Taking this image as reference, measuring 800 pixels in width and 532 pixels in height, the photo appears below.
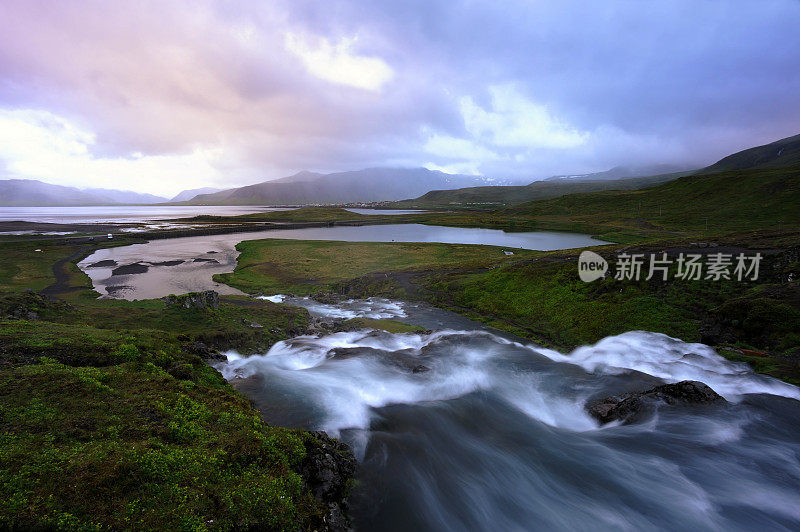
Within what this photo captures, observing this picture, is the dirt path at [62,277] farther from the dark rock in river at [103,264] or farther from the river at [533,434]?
the river at [533,434]

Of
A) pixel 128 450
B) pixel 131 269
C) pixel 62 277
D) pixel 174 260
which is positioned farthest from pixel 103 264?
pixel 128 450

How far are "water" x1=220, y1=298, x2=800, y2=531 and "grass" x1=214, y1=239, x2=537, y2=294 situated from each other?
27.1 metres

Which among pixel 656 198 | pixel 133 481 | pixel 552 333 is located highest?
pixel 656 198

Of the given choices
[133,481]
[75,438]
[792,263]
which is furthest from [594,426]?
[792,263]

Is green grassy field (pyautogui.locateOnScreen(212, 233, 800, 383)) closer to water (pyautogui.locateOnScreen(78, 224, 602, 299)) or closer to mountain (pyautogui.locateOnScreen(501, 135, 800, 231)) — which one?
water (pyautogui.locateOnScreen(78, 224, 602, 299))

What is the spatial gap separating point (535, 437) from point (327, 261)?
50675mm

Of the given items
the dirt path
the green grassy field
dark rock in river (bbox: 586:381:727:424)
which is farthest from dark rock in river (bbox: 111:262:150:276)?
dark rock in river (bbox: 586:381:727:424)

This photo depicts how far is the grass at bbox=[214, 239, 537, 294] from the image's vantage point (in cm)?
4628

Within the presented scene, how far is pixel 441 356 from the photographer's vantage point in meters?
19.2

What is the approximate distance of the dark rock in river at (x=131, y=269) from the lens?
166 ft

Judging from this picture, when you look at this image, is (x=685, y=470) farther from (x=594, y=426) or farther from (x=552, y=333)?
(x=552, y=333)

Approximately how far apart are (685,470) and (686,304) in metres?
17.3

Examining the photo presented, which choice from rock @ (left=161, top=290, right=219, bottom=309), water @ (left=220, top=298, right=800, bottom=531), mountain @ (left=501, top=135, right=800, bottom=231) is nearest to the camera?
water @ (left=220, top=298, right=800, bottom=531)

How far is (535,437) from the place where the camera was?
13.2m
